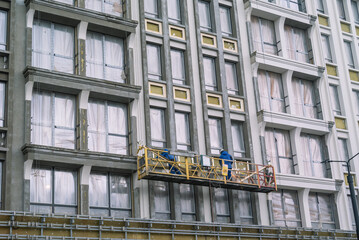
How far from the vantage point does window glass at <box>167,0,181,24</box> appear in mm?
33281

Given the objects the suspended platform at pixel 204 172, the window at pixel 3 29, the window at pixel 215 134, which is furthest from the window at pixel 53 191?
the window at pixel 215 134

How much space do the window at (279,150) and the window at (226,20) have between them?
631cm

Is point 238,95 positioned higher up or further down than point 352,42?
further down

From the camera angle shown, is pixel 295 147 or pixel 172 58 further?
pixel 295 147

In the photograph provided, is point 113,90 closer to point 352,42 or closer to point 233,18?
point 233,18

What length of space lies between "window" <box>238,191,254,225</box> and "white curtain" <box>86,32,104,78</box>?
9.83m

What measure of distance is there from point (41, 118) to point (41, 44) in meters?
3.81

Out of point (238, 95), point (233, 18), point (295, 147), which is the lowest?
point (295, 147)

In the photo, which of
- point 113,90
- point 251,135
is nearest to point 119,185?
point 113,90

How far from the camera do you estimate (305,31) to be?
3912 centimetres

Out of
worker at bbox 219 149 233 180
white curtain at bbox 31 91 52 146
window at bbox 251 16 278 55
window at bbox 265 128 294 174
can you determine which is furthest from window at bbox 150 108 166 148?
window at bbox 251 16 278 55

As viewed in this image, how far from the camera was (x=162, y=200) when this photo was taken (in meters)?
29.0

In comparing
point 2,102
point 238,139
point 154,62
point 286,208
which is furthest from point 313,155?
point 2,102

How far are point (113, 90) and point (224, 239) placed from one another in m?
9.04
